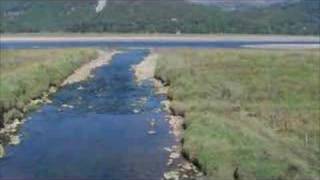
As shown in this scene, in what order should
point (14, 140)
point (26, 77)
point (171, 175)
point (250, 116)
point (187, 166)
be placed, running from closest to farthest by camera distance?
point (171, 175)
point (187, 166)
point (14, 140)
point (250, 116)
point (26, 77)

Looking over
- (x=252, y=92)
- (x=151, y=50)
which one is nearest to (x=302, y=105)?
(x=252, y=92)

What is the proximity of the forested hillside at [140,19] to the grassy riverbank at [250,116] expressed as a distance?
7890 cm

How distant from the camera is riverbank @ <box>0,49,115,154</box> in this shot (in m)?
37.0

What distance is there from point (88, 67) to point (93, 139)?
124 ft

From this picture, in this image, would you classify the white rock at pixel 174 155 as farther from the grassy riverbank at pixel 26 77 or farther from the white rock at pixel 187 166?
the grassy riverbank at pixel 26 77

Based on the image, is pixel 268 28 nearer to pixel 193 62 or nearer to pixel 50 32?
pixel 50 32

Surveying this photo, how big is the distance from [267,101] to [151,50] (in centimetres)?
5430

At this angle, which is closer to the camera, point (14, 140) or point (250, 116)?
point (14, 140)

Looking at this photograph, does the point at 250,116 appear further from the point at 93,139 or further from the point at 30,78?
the point at 30,78

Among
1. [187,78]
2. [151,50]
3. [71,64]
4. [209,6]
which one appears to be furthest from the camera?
[209,6]

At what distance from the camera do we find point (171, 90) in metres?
46.4

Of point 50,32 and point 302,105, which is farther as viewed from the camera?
point 50,32

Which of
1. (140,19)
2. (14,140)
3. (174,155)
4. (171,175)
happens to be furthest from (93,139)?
(140,19)

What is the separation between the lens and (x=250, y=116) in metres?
34.9
